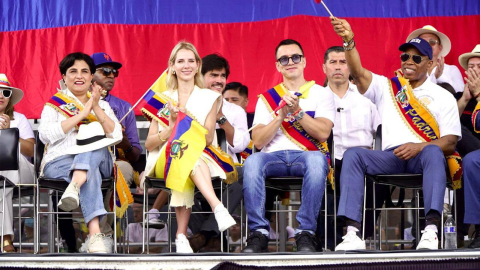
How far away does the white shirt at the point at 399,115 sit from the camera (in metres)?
5.77

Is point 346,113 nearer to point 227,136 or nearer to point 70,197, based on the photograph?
point 227,136

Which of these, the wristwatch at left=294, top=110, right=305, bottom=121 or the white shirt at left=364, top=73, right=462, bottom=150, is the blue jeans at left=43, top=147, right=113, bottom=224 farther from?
the white shirt at left=364, top=73, right=462, bottom=150

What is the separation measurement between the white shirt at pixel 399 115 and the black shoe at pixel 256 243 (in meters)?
1.16

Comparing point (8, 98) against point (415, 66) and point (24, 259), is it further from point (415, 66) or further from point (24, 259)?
point (415, 66)

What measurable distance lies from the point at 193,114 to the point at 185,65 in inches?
14.2

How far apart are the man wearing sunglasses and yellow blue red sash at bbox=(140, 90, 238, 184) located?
0.77 m

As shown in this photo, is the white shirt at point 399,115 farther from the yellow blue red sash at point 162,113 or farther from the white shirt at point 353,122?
the yellow blue red sash at point 162,113

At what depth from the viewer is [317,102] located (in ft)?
19.4

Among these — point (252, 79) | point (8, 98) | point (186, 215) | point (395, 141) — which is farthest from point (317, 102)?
point (8, 98)

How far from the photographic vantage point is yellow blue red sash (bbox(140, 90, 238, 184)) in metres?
5.73

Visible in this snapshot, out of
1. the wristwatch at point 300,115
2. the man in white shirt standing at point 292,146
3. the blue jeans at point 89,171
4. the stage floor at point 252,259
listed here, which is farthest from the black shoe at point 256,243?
the blue jeans at point 89,171

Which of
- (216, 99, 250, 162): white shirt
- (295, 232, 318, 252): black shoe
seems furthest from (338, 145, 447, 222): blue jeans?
(216, 99, 250, 162): white shirt

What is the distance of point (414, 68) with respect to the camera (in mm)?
5926

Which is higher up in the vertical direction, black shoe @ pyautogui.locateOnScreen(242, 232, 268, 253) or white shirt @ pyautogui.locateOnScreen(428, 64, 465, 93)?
white shirt @ pyautogui.locateOnScreen(428, 64, 465, 93)
